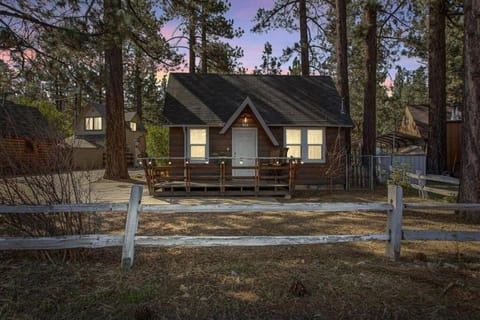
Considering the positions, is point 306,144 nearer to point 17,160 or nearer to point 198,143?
point 198,143

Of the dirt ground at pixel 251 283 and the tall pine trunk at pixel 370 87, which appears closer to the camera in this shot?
the dirt ground at pixel 251 283

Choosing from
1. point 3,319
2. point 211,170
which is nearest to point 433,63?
point 211,170

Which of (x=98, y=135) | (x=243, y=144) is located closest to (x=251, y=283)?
(x=243, y=144)

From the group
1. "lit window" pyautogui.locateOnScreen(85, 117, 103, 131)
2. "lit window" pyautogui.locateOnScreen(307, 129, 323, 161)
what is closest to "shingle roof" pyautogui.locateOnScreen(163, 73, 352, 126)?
"lit window" pyautogui.locateOnScreen(307, 129, 323, 161)

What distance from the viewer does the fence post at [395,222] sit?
15.0 feet

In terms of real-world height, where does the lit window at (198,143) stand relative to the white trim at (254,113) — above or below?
below

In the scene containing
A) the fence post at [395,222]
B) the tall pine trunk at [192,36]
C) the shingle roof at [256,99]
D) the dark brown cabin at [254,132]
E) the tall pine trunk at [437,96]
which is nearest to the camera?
the fence post at [395,222]

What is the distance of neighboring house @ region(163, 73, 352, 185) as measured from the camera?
1401 centimetres

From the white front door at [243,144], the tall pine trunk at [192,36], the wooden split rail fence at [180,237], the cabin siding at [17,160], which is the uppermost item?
the tall pine trunk at [192,36]

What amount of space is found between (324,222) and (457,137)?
64.6 ft

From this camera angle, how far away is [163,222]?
24.1ft

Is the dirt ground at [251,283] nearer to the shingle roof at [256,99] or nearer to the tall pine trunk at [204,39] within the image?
the shingle roof at [256,99]

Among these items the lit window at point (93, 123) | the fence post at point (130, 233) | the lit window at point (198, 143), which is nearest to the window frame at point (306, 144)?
the lit window at point (198, 143)

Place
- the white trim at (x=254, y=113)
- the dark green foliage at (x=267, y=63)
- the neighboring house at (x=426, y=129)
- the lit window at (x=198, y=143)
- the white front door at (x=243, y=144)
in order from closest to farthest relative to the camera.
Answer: the white trim at (x=254, y=113)
the lit window at (x=198, y=143)
the white front door at (x=243, y=144)
the neighboring house at (x=426, y=129)
the dark green foliage at (x=267, y=63)
